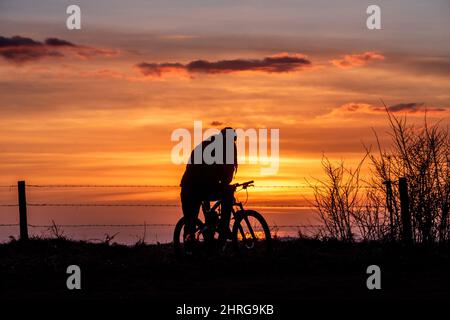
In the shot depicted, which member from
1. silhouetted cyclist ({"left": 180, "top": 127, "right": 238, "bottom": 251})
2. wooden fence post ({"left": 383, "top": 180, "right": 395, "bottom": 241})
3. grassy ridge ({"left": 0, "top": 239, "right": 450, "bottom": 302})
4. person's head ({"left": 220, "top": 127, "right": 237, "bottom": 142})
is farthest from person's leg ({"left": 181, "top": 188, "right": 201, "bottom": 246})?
wooden fence post ({"left": 383, "top": 180, "right": 395, "bottom": 241})

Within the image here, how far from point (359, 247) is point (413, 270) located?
2173mm

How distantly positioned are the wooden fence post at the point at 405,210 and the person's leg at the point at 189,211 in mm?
4205

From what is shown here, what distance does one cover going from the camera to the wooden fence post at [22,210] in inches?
671

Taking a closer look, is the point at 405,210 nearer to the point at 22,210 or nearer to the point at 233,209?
A: the point at 233,209

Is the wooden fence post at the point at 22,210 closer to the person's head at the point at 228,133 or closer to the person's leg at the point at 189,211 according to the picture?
the person's leg at the point at 189,211

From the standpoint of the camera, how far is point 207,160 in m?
14.0

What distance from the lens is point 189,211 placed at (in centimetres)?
1461

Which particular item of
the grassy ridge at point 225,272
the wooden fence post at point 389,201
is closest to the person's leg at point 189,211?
the grassy ridge at point 225,272

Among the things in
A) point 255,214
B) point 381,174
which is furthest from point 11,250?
point 381,174

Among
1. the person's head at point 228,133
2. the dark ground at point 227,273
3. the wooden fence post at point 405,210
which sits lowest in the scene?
the dark ground at point 227,273

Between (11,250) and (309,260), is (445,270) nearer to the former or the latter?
(309,260)

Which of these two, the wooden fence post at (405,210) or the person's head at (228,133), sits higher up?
the person's head at (228,133)

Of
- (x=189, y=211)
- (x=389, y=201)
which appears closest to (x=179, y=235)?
(x=189, y=211)

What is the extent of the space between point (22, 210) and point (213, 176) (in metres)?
5.29
